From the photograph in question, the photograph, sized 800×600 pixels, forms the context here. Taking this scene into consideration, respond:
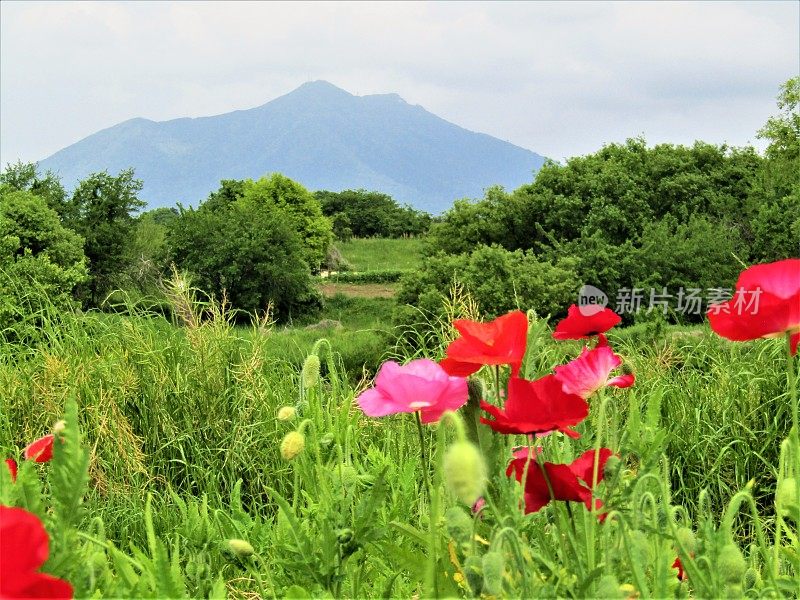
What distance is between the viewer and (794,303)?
0.94 meters

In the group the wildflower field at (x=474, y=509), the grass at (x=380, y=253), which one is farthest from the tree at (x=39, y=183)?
the grass at (x=380, y=253)

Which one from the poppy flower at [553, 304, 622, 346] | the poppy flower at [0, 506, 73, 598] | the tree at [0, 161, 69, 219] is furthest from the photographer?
the tree at [0, 161, 69, 219]

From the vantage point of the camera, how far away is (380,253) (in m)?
34.1

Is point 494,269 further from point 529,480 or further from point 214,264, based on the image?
point 529,480

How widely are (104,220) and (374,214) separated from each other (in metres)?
25.0

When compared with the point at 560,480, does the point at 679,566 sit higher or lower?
lower

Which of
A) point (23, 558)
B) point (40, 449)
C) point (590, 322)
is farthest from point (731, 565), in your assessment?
point (40, 449)

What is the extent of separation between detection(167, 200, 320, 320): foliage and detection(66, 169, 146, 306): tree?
2616 millimetres

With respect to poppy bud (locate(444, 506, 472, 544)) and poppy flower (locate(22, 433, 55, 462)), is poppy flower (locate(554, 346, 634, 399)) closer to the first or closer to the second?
poppy bud (locate(444, 506, 472, 544))

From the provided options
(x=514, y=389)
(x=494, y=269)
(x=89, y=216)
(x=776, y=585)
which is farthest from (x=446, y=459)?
(x=89, y=216)

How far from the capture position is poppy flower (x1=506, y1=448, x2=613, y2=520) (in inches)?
36.5

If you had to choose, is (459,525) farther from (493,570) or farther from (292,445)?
(292,445)

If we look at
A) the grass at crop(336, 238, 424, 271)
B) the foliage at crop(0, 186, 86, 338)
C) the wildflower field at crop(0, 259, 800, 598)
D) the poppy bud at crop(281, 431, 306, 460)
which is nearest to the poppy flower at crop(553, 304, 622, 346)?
the wildflower field at crop(0, 259, 800, 598)

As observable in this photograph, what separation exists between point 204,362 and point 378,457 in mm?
1349
